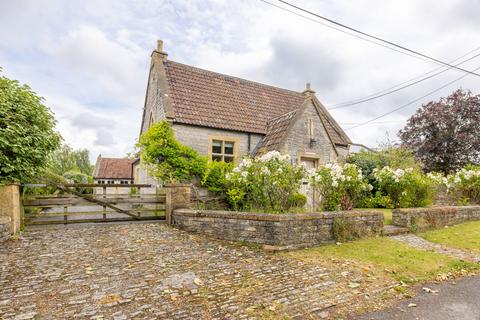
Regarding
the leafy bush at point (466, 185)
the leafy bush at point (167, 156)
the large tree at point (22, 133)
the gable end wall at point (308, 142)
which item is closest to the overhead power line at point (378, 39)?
the gable end wall at point (308, 142)

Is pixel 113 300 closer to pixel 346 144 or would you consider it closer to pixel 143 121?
pixel 143 121

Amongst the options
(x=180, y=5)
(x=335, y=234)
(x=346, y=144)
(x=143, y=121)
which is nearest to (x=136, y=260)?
(x=335, y=234)

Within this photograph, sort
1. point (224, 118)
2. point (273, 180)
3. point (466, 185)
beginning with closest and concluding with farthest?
1. point (273, 180)
2. point (466, 185)
3. point (224, 118)

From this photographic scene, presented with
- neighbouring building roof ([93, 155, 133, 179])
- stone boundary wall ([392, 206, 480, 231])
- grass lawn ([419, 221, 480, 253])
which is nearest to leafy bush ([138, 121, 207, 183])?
stone boundary wall ([392, 206, 480, 231])

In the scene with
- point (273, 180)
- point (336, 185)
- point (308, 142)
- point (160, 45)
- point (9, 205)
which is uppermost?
point (160, 45)

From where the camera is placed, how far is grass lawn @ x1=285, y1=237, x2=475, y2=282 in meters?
5.40

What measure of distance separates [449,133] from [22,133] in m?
30.4

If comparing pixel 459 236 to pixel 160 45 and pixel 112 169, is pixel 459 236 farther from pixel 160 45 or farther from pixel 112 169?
pixel 112 169

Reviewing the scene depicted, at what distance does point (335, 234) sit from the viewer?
7.40 m

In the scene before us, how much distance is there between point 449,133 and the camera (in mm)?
24422

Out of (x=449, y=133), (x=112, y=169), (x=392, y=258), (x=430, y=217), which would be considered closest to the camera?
(x=392, y=258)

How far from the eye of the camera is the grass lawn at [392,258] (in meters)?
5.40

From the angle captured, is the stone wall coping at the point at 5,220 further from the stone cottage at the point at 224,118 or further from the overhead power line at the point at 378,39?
the overhead power line at the point at 378,39

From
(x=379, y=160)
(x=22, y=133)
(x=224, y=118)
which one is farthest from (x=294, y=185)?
(x=379, y=160)
